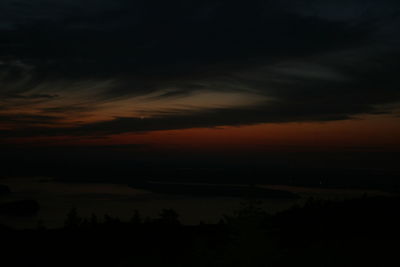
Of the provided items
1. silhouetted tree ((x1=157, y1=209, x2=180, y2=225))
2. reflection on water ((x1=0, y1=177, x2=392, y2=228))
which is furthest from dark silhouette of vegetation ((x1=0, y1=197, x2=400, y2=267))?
reflection on water ((x1=0, y1=177, x2=392, y2=228))

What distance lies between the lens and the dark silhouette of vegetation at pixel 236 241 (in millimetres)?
7086

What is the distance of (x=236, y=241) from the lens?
709cm

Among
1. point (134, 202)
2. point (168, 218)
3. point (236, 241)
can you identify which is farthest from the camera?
point (134, 202)

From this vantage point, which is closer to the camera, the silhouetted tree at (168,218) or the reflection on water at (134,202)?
the silhouetted tree at (168,218)

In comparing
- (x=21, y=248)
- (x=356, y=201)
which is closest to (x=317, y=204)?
(x=356, y=201)

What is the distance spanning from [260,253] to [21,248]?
7.12m

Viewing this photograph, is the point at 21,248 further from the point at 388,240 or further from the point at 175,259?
the point at 388,240

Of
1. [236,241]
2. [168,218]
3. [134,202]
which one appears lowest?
[134,202]

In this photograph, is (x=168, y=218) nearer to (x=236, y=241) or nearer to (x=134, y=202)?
(x=236, y=241)

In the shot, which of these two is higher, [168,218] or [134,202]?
[168,218]

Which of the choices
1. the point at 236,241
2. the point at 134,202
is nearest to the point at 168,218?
the point at 236,241

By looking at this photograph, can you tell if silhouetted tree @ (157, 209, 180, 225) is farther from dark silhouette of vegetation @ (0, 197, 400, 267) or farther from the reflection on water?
the reflection on water

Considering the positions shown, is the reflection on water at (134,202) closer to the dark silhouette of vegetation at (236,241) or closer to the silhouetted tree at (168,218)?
the silhouetted tree at (168,218)

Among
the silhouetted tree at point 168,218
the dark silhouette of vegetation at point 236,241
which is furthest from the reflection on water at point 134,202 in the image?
the dark silhouette of vegetation at point 236,241
